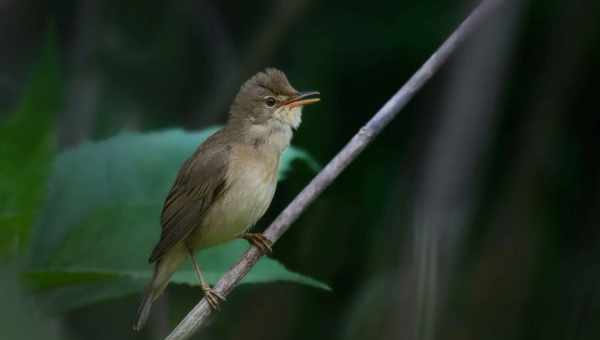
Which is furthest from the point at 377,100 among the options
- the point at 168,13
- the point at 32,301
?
the point at 32,301

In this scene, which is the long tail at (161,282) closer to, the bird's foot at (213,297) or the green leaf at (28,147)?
the bird's foot at (213,297)

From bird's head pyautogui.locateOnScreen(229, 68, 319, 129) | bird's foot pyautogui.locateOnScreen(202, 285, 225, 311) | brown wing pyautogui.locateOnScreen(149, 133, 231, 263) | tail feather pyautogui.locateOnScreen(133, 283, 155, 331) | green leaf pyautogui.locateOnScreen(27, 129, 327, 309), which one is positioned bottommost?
tail feather pyautogui.locateOnScreen(133, 283, 155, 331)

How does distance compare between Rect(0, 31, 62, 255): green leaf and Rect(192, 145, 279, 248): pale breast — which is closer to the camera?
Rect(0, 31, 62, 255): green leaf

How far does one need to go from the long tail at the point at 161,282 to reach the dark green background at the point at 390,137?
64 cm

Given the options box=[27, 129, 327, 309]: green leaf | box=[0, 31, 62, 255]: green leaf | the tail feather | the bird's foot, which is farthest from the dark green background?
box=[0, 31, 62, 255]: green leaf

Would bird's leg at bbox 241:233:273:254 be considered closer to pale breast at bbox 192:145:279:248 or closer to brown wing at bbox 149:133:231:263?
pale breast at bbox 192:145:279:248

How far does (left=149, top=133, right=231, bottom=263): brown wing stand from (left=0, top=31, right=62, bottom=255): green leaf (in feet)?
6.41

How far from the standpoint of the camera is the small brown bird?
3174 millimetres

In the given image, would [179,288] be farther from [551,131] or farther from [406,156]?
[551,131]

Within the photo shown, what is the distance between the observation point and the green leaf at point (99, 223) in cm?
167

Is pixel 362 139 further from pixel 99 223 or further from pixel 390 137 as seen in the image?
pixel 390 137

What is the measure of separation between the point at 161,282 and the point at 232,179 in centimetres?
51

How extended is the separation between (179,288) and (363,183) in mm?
1244

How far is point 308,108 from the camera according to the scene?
431 cm
